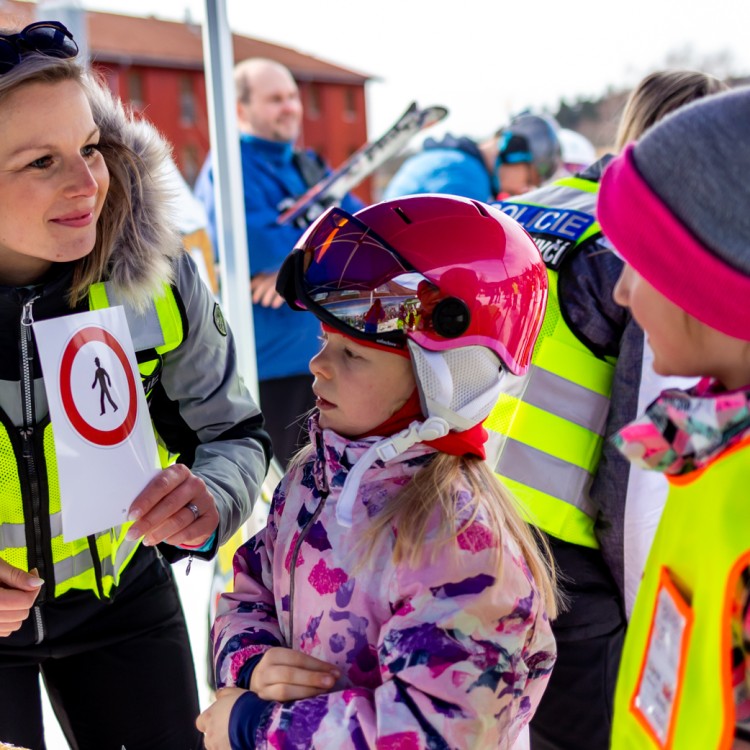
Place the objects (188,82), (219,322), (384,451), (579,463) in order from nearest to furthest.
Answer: (384,451)
(219,322)
(579,463)
(188,82)

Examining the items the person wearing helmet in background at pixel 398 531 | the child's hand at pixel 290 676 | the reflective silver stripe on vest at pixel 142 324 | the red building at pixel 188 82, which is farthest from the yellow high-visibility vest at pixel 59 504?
the red building at pixel 188 82

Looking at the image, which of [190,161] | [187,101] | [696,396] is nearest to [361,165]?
[696,396]

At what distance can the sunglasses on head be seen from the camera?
63.5 inches

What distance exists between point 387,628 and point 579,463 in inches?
35.2

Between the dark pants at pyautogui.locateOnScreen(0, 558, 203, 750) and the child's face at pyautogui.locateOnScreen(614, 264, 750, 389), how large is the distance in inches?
48.0

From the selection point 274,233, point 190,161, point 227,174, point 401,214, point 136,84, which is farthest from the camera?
point 136,84

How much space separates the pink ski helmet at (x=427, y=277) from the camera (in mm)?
1475

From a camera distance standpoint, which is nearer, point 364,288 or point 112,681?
point 364,288

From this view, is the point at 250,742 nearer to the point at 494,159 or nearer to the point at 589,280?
the point at 589,280

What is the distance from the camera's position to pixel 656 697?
111cm

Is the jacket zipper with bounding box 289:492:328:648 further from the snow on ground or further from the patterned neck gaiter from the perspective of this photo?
the snow on ground

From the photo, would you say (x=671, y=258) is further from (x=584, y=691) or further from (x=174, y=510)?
(x=584, y=691)

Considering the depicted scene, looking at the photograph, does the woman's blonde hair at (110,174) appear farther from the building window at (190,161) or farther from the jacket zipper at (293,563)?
the building window at (190,161)

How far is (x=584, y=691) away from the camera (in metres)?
2.04
